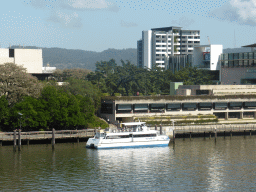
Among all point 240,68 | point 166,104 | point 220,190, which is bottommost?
point 220,190

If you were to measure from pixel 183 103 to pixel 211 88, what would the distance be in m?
16.4

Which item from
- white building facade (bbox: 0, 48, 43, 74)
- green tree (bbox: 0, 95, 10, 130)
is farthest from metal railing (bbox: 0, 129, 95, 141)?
white building facade (bbox: 0, 48, 43, 74)

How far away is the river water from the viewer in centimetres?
6112

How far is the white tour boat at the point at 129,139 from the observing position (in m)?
92.1

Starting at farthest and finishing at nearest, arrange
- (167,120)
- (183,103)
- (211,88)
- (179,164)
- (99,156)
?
(211,88), (183,103), (167,120), (99,156), (179,164)

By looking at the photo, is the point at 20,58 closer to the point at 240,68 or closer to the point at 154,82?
the point at 154,82

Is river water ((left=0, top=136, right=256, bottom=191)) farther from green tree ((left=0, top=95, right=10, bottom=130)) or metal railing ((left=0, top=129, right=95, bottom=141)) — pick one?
green tree ((left=0, top=95, right=10, bottom=130))

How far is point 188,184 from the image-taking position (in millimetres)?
61594

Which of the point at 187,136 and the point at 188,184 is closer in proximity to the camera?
the point at 188,184

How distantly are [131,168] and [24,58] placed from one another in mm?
80074

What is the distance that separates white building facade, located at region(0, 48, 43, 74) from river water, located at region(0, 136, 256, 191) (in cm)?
5230

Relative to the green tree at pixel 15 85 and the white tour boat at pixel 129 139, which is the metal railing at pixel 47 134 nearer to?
the white tour boat at pixel 129 139

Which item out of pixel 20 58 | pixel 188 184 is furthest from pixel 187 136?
pixel 20 58

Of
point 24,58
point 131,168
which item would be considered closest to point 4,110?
point 131,168
